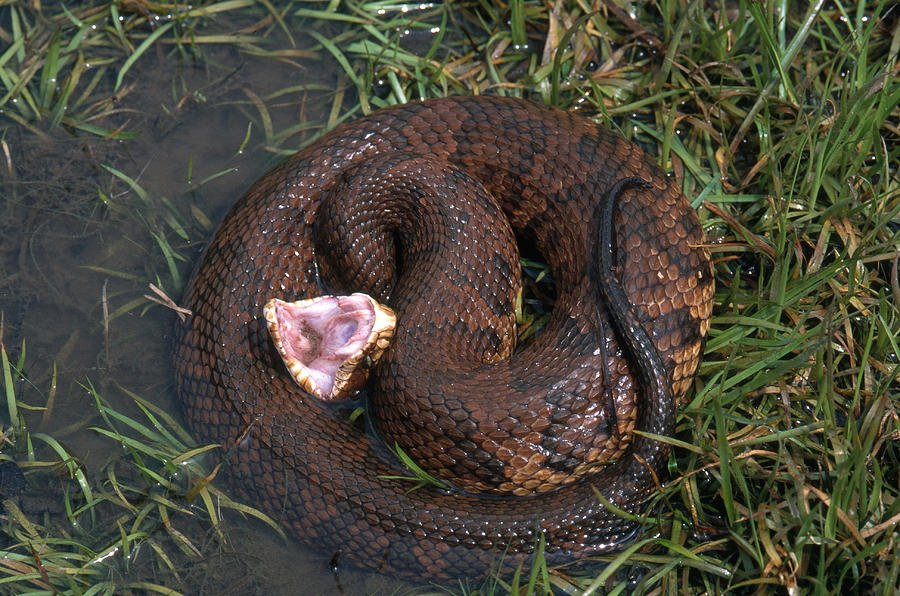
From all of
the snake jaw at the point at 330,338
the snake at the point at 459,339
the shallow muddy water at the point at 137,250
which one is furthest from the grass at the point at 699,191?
the snake jaw at the point at 330,338

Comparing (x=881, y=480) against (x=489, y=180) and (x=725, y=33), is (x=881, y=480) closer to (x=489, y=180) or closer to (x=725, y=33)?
(x=489, y=180)

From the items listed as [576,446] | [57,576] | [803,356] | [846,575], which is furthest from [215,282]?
[846,575]

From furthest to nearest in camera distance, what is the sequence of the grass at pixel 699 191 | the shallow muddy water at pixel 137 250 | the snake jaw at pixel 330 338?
the snake jaw at pixel 330 338 → the shallow muddy water at pixel 137 250 → the grass at pixel 699 191

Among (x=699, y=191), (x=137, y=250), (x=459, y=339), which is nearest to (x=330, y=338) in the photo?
(x=459, y=339)

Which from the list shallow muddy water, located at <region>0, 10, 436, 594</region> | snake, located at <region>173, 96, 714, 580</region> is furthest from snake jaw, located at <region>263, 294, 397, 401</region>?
shallow muddy water, located at <region>0, 10, 436, 594</region>

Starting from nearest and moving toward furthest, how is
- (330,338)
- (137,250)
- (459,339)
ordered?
1. (459,339)
2. (330,338)
3. (137,250)

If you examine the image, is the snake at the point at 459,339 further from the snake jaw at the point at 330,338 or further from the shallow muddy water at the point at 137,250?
the shallow muddy water at the point at 137,250

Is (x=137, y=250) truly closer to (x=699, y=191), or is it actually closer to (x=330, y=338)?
(x=330, y=338)
